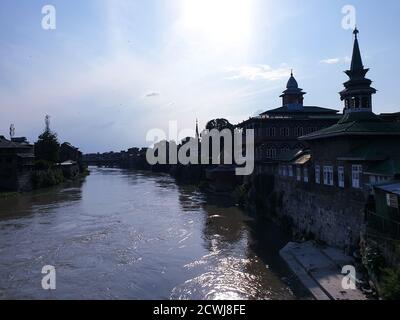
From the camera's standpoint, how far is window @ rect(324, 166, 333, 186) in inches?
1036

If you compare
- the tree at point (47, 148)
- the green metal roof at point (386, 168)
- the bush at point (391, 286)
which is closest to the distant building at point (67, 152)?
the tree at point (47, 148)

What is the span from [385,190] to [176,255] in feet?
45.3

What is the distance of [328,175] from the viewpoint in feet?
88.0

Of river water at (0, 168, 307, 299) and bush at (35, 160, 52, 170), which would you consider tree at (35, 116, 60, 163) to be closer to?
bush at (35, 160, 52, 170)

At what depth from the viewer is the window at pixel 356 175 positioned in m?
22.5

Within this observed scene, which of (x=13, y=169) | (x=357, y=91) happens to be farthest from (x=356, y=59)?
(x=13, y=169)

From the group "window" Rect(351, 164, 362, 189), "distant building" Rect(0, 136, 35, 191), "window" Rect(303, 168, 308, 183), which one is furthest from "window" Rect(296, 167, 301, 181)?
"distant building" Rect(0, 136, 35, 191)

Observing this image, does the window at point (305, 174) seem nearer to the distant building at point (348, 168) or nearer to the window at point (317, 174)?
the distant building at point (348, 168)

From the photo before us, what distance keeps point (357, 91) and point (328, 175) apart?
6.38m

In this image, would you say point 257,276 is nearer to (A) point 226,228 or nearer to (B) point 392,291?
(B) point 392,291

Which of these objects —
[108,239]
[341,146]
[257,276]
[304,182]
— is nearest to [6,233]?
[108,239]
